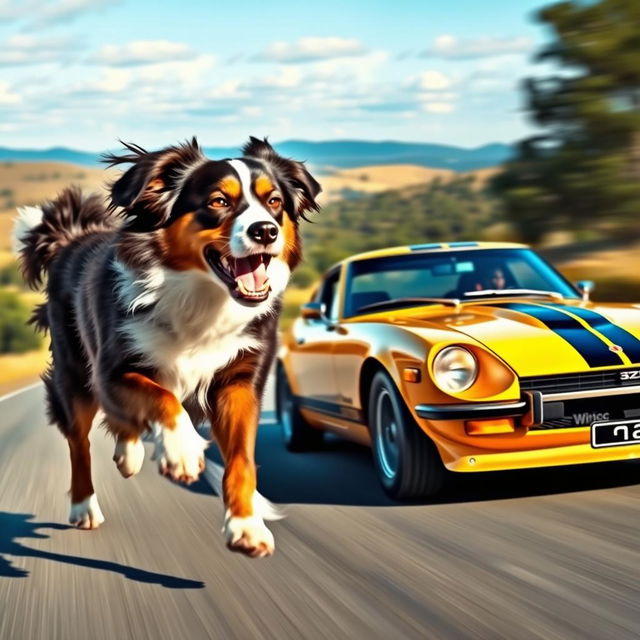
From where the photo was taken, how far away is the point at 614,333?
6953 millimetres

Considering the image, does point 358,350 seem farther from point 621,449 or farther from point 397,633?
point 397,633

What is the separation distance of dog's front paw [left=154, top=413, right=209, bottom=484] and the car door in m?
3.31

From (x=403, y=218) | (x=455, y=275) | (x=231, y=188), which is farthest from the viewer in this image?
(x=403, y=218)

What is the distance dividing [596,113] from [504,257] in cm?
1950

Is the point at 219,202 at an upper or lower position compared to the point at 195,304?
upper

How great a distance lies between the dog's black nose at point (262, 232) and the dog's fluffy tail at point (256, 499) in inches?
44.0

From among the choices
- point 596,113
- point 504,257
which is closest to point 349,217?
point 596,113

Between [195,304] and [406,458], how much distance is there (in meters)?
1.81

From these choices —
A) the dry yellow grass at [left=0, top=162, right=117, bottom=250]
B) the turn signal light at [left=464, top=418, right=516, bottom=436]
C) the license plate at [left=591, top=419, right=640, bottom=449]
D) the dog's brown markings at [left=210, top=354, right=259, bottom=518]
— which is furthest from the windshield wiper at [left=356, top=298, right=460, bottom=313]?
the dry yellow grass at [left=0, top=162, right=117, bottom=250]

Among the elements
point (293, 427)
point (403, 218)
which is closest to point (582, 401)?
point (293, 427)

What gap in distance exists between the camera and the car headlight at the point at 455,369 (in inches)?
265

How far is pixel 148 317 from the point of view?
5.76 m

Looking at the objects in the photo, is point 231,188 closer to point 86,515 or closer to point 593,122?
point 86,515

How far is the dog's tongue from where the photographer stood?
5.52 m
